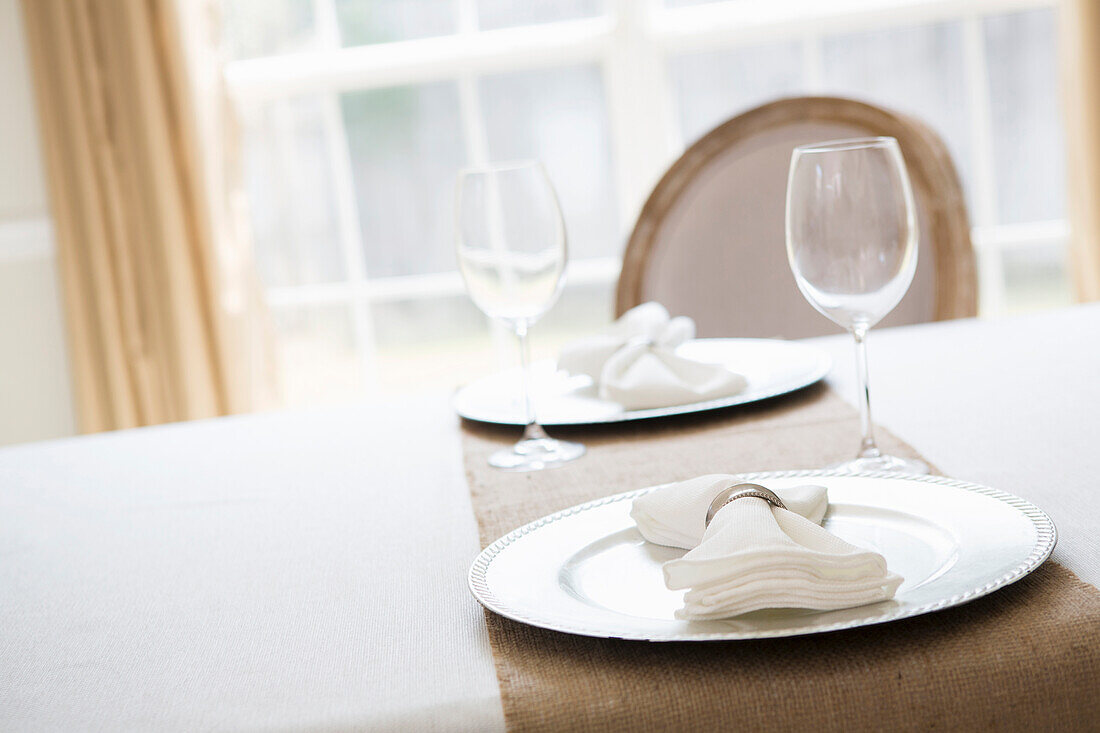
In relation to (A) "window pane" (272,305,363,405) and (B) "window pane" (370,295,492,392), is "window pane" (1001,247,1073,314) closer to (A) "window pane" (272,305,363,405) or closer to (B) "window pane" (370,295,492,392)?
(B) "window pane" (370,295,492,392)

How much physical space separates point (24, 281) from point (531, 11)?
1.49m

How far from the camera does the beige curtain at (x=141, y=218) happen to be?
9.00ft

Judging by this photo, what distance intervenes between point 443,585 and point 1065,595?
292 mm

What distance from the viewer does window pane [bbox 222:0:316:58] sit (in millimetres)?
2930

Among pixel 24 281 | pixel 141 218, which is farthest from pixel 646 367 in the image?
pixel 24 281

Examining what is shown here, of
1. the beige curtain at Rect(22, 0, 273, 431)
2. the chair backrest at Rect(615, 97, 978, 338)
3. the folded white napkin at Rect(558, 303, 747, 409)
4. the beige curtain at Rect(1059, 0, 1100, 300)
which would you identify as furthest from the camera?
the beige curtain at Rect(22, 0, 273, 431)

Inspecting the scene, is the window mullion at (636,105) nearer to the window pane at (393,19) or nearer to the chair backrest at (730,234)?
the window pane at (393,19)

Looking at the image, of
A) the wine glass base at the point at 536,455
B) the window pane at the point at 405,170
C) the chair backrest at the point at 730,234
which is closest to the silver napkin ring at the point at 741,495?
the wine glass base at the point at 536,455

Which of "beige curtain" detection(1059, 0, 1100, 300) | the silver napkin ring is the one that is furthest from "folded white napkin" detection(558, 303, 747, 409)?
"beige curtain" detection(1059, 0, 1100, 300)

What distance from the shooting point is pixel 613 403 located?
0.94 m

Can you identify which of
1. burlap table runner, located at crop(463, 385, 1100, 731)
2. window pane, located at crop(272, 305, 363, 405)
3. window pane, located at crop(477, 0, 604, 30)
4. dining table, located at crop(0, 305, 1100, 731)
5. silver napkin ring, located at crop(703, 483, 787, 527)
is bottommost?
window pane, located at crop(272, 305, 363, 405)

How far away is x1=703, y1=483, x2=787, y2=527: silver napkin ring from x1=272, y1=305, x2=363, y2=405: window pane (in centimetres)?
265

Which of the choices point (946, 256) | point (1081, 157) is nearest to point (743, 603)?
point (946, 256)

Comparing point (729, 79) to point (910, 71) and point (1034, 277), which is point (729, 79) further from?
point (1034, 277)
